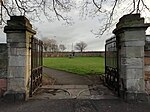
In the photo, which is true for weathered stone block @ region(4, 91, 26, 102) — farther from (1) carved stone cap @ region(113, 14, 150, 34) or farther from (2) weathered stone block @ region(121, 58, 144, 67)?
(1) carved stone cap @ region(113, 14, 150, 34)

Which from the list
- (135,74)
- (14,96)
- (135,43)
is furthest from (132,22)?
(14,96)

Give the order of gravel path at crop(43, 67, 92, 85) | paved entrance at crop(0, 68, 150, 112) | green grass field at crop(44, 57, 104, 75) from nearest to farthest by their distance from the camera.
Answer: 1. paved entrance at crop(0, 68, 150, 112)
2. gravel path at crop(43, 67, 92, 85)
3. green grass field at crop(44, 57, 104, 75)

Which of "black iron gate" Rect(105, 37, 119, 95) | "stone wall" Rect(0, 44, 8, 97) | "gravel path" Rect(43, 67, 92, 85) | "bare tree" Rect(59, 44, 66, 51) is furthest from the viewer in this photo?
"bare tree" Rect(59, 44, 66, 51)

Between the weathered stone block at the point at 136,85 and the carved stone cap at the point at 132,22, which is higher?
the carved stone cap at the point at 132,22

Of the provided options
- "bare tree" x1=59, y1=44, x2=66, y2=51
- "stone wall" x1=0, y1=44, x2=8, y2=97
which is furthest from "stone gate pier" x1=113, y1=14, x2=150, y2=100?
"bare tree" x1=59, y1=44, x2=66, y2=51

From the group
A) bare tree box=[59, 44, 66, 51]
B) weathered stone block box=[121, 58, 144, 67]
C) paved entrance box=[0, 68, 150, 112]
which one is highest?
bare tree box=[59, 44, 66, 51]

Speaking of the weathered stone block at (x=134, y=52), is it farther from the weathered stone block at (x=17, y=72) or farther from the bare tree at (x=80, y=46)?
the bare tree at (x=80, y=46)

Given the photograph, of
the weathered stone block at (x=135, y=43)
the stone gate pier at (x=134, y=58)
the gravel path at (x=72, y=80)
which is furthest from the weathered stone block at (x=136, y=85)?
the gravel path at (x=72, y=80)

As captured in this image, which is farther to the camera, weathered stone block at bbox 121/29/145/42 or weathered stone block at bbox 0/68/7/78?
weathered stone block at bbox 0/68/7/78

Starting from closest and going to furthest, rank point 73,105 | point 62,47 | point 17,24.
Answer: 1. point 73,105
2. point 17,24
3. point 62,47

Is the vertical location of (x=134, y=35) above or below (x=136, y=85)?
above

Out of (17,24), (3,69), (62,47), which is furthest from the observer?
(62,47)

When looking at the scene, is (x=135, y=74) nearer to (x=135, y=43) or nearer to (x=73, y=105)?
(x=135, y=43)

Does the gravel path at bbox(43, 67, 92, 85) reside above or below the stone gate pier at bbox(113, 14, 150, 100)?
below
